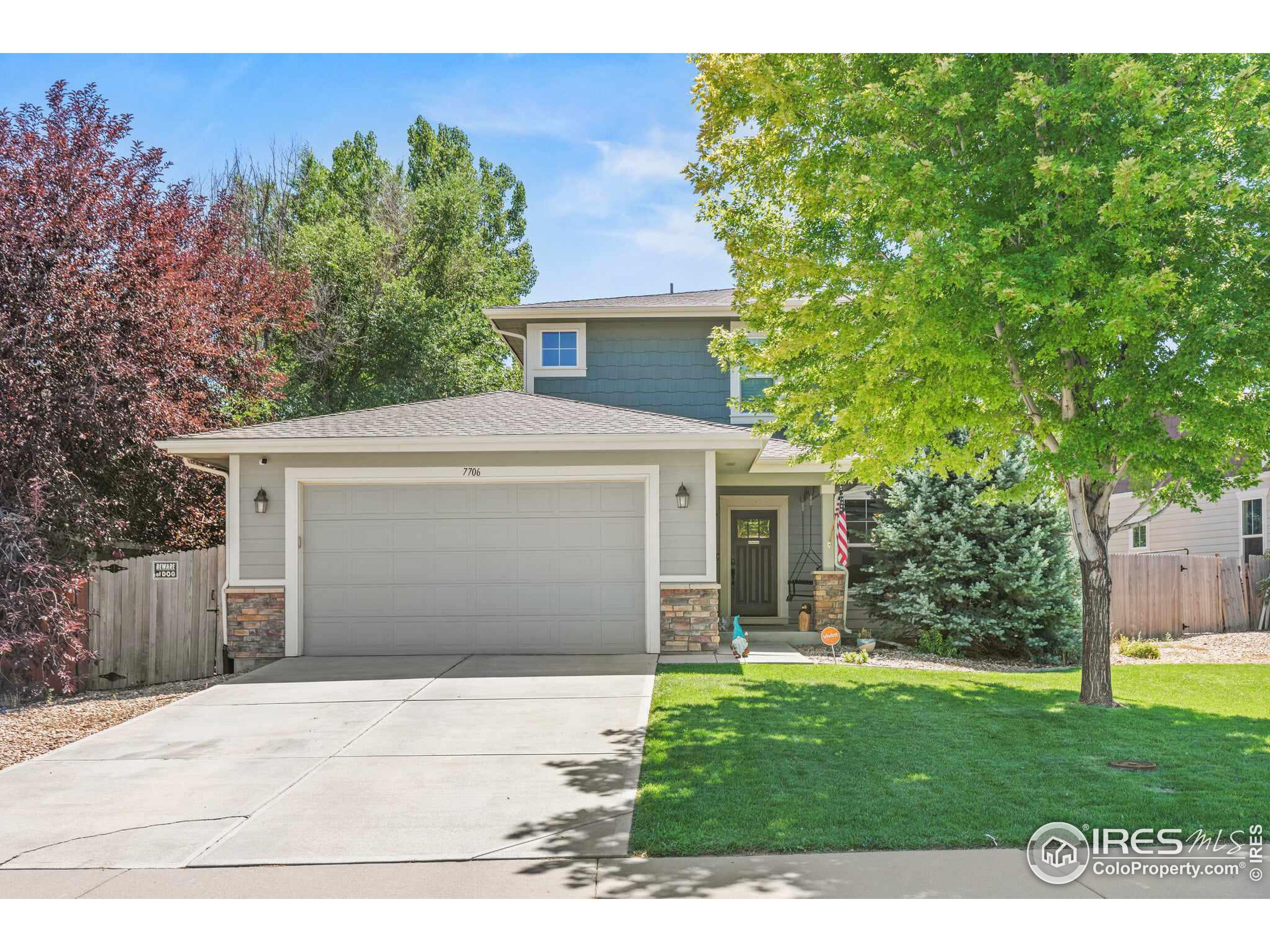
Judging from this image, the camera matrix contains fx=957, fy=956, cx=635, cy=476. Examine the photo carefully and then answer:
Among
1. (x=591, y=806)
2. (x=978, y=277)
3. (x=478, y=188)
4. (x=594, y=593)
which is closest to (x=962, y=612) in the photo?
(x=594, y=593)

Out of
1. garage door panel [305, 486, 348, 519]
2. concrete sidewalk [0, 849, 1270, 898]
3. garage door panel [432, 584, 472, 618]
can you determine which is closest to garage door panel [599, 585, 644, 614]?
garage door panel [432, 584, 472, 618]

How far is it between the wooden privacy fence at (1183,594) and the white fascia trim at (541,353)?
9078 millimetres

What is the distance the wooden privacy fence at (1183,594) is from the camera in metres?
A: 15.2

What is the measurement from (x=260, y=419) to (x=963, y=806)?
16.1m

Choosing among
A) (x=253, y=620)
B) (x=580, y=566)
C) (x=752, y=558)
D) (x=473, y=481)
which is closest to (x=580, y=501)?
(x=580, y=566)

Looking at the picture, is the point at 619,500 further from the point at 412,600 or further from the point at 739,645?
the point at 412,600

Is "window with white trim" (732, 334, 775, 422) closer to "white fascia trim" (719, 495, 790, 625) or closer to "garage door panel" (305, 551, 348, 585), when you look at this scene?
"white fascia trim" (719, 495, 790, 625)

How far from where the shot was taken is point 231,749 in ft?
23.6

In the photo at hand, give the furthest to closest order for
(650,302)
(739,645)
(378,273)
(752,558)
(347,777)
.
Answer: (378,273)
(650,302)
(752,558)
(739,645)
(347,777)

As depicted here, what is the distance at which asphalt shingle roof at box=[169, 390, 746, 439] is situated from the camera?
1110cm

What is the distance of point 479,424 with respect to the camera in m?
11.6

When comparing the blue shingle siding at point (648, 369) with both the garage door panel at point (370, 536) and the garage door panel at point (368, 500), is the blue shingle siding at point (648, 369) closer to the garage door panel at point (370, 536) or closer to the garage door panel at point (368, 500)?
the garage door panel at point (368, 500)

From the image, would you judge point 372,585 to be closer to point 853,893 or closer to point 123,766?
point 123,766

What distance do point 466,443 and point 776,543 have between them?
6147 millimetres
